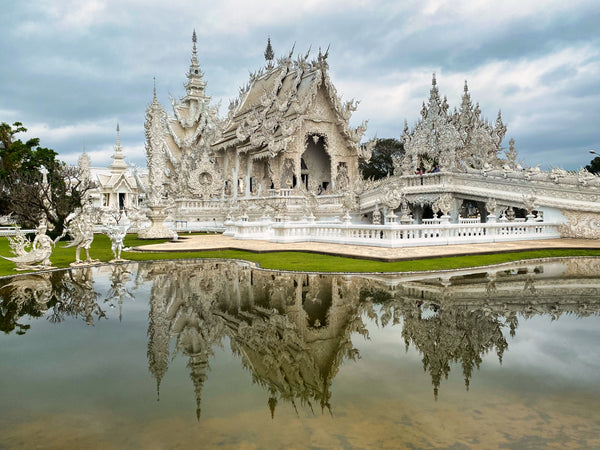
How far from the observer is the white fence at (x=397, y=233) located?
1262cm

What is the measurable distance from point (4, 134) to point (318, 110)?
2163cm

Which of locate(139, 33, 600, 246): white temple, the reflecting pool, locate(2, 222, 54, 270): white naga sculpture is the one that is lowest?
the reflecting pool

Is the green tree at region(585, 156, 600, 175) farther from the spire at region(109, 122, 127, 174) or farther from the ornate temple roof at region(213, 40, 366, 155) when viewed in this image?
the spire at region(109, 122, 127, 174)

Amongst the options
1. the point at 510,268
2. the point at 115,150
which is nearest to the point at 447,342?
the point at 510,268

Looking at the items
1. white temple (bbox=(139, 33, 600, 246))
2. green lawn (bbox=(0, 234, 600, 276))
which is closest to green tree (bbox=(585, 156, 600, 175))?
white temple (bbox=(139, 33, 600, 246))

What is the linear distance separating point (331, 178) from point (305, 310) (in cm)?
2314

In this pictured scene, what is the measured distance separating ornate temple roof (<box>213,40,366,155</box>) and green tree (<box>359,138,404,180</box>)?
21.5 m

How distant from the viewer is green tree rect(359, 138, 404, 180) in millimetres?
50709

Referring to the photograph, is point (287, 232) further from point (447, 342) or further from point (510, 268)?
point (447, 342)

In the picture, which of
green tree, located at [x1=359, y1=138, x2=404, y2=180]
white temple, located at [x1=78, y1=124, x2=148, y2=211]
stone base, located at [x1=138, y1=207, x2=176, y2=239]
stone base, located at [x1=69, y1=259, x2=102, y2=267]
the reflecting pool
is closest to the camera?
the reflecting pool

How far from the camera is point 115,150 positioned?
53.8 m

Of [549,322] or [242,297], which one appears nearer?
[549,322]

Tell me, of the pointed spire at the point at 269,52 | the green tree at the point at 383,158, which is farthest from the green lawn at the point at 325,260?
the green tree at the point at 383,158

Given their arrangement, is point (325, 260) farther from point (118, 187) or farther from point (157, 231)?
point (118, 187)
